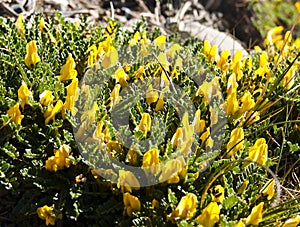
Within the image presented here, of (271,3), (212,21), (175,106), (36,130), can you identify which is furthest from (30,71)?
(271,3)

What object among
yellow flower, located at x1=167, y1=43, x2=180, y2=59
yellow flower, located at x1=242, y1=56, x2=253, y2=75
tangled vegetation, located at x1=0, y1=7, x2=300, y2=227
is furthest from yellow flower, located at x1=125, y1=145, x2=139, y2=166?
yellow flower, located at x1=242, y1=56, x2=253, y2=75

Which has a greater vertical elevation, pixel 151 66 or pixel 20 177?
pixel 151 66

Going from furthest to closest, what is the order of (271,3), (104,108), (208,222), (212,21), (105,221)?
(271,3), (212,21), (104,108), (105,221), (208,222)

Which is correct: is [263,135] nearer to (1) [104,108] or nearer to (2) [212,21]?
(1) [104,108]

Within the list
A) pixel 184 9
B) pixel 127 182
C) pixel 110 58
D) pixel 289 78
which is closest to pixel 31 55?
pixel 110 58

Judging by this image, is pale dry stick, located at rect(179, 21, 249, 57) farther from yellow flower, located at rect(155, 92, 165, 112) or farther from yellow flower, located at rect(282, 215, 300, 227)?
yellow flower, located at rect(282, 215, 300, 227)

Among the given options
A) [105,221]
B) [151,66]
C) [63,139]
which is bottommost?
[105,221]

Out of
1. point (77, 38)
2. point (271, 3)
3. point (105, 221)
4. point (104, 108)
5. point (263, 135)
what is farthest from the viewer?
point (271, 3)
